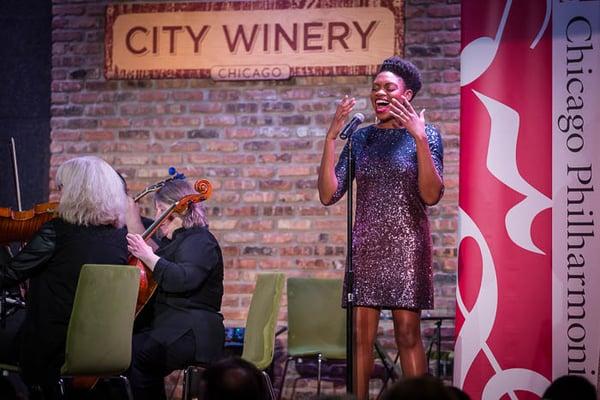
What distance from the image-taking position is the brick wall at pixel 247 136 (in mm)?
5637

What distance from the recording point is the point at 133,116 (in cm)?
593

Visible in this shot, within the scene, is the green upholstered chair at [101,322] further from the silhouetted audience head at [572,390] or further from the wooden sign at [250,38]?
the wooden sign at [250,38]

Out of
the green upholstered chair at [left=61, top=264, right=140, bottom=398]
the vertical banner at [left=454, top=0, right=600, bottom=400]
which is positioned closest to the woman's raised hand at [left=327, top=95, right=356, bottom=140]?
the vertical banner at [left=454, top=0, right=600, bottom=400]

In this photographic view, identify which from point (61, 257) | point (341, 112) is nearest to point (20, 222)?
point (61, 257)

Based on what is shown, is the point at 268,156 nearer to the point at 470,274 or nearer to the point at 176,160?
the point at 176,160

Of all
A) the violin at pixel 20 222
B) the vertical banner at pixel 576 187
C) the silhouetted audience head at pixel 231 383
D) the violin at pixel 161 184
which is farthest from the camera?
the violin at pixel 161 184

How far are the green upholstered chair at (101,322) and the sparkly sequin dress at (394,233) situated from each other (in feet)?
3.27

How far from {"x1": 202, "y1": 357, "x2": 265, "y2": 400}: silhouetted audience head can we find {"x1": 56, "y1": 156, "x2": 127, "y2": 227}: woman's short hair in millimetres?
1918

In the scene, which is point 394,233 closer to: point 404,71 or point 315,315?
point 404,71

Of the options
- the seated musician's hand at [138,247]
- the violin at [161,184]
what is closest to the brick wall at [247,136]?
the violin at [161,184]

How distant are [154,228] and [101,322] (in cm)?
75

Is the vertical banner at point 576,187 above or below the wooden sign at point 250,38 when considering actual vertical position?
below

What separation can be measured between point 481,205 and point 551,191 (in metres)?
0.25

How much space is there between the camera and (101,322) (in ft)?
13.0
